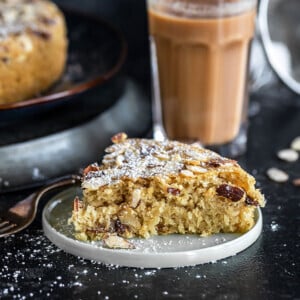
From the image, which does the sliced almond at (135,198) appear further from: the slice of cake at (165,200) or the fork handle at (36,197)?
the fork handle at (36,197)

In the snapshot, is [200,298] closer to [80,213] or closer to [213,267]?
[213,267]

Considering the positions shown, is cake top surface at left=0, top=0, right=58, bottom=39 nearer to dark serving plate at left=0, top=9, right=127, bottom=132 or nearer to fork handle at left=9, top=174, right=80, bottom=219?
dark serving plate at left=0, top=9, right=127, bottom=132

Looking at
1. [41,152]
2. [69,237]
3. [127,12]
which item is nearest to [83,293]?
[69,237]

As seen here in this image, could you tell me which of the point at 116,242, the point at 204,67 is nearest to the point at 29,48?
the point at 204,67

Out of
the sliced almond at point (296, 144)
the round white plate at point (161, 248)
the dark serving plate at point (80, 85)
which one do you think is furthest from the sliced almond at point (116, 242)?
the sliced almond at point (296, 144)

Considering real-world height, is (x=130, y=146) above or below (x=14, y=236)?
above

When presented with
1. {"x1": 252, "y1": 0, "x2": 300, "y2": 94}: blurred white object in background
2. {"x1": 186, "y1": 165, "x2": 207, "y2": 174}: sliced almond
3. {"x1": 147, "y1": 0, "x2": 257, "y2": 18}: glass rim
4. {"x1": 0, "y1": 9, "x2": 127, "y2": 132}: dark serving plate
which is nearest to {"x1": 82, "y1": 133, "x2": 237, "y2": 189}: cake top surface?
{"x1": 186, "y1": 165, "x2": 207, "y2": 174}: sliced almond
